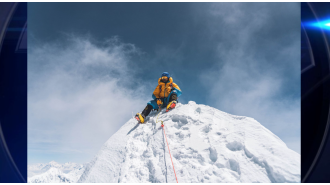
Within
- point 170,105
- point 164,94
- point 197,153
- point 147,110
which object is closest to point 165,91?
point 164,94

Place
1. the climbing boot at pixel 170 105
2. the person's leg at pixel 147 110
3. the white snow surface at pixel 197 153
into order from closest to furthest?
the white snow surface at pixel 197 153 < the climbing boot at pixel 170 105 < the person's leg at pixel 147 110

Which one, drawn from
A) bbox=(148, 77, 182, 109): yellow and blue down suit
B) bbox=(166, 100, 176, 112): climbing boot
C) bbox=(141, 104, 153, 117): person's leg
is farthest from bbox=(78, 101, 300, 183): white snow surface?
bbox=(148, 77, 182, 109): yellow and blue down suit

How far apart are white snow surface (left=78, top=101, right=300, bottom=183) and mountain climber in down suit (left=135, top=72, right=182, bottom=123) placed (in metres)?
0.55

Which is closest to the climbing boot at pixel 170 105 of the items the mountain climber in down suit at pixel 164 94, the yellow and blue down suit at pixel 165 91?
the mountain climber in down suit at pixel 164 94

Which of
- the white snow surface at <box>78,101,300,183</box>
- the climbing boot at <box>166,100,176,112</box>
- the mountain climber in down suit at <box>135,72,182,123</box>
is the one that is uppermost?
the mountain climber in down suit at <box>135,72,182,123</box>

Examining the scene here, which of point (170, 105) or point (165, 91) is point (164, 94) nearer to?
point (165, 91)

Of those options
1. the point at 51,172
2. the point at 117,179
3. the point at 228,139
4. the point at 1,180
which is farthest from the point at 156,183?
the point at 51,172

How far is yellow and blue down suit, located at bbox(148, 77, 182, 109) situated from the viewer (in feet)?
17.4

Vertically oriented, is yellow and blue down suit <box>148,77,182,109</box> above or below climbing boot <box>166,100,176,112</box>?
above

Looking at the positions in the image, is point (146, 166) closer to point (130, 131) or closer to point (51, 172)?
point (130, 131)

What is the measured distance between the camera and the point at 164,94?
5367mm

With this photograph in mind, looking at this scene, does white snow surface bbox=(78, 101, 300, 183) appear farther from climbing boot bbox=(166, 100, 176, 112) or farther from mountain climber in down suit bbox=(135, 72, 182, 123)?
mountain climber in down suit bbox=(135, 72, 182, 123)

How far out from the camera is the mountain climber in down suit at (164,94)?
5246 mm

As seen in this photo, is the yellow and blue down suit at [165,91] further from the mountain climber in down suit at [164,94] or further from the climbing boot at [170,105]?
the climbing boot at [170,105]
